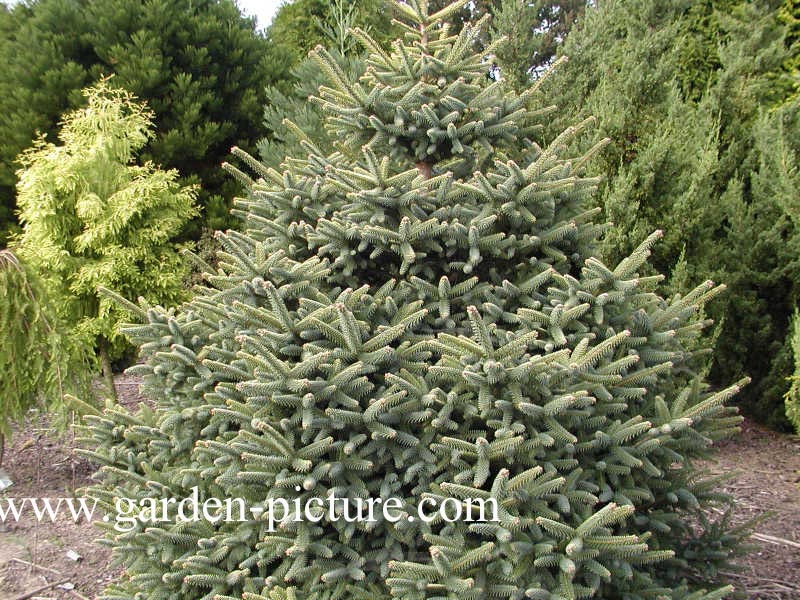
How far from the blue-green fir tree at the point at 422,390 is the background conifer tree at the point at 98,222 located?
12.2ft

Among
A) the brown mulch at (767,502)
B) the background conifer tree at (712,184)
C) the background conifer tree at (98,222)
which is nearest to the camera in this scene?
the brown mulch at (767,502)

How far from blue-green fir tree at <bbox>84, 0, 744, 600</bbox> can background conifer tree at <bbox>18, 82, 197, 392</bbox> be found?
3.71 m

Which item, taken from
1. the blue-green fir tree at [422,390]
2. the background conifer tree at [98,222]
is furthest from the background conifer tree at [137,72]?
the blue-green fir tree at [422,390]

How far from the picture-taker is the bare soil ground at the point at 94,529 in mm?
3457

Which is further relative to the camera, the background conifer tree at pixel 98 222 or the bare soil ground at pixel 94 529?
the background conifer tree at pixel 98 222

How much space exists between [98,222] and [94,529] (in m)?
3.05

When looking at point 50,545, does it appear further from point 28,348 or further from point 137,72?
point 137,72

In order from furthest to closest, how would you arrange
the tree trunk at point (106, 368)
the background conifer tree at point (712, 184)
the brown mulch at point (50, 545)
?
the tree trunk at point (106, 368)
the background conifer tree at point (712, 184)
the brown mulch at point (50, 545)

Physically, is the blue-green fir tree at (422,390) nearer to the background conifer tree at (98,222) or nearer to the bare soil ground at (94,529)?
the bare soil ground at (94,529)

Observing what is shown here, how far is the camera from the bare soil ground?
346 centimetres

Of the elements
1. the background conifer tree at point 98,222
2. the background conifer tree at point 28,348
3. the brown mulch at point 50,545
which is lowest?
the brown mulch at point 50,545

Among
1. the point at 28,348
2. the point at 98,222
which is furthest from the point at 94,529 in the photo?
the point at 98,222

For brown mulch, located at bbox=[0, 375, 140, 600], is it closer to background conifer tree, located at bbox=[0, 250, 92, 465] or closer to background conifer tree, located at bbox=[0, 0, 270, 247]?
background conifer tree, located at bbox=[0, 250, 92, 465]

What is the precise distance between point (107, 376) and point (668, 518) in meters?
5.54
